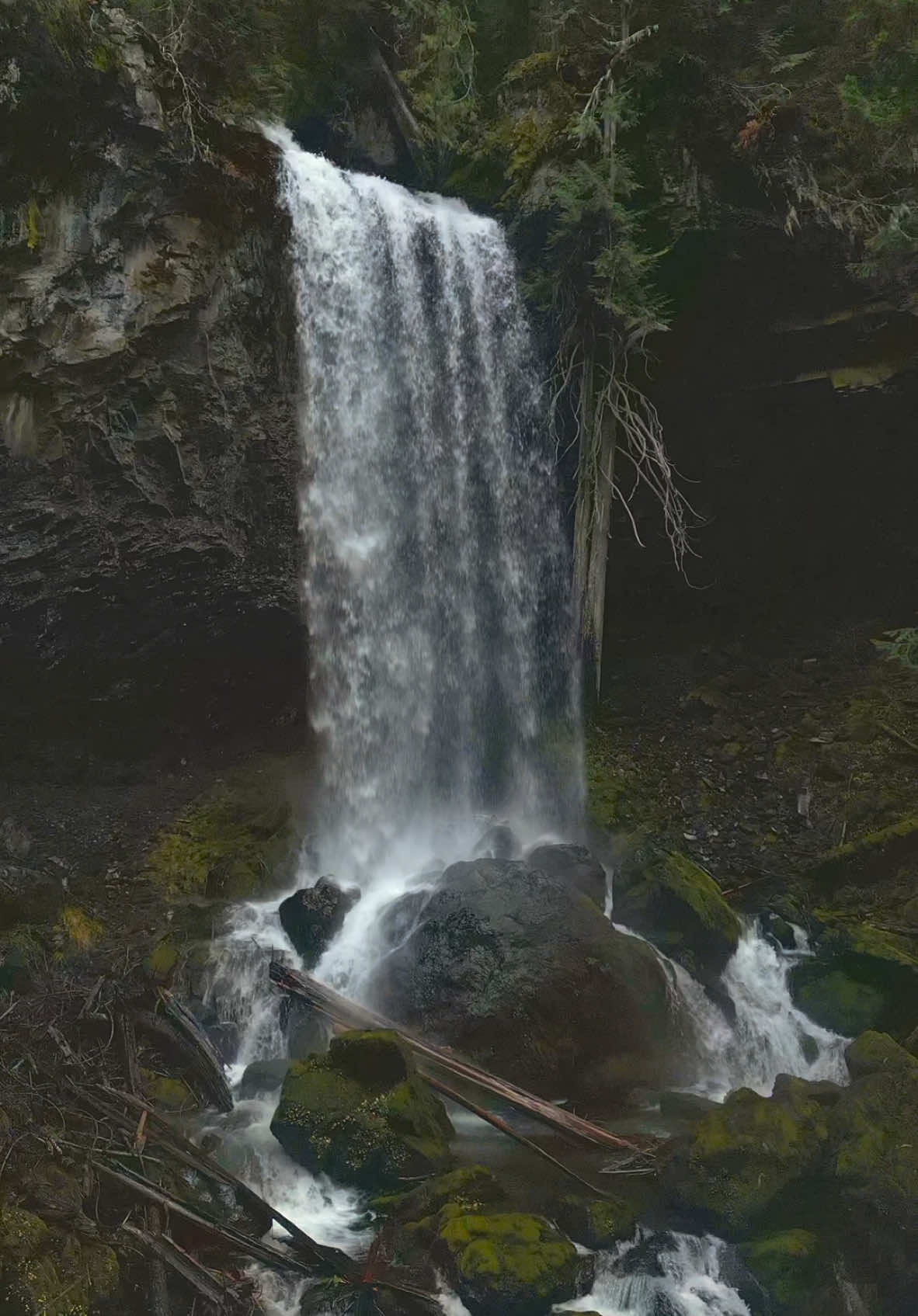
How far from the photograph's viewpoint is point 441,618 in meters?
10.7

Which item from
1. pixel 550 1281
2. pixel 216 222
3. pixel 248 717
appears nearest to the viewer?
pixel 550 1281

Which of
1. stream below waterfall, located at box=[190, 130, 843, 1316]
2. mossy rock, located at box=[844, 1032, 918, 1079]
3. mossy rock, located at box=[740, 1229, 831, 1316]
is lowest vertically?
mossy rock, located at box=[740, 1229, 831, 1316]

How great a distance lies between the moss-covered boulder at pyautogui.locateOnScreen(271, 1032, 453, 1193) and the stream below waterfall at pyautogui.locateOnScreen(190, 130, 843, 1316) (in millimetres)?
3894

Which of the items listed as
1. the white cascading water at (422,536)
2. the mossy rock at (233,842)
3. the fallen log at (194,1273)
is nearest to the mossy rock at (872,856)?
the white cascading water at (422,536)

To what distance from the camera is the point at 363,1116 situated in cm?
548

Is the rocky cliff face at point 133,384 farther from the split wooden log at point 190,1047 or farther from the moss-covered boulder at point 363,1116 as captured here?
the moss-covered boulder at point 363,1116

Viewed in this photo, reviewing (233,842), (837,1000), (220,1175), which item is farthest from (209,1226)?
(233,842)

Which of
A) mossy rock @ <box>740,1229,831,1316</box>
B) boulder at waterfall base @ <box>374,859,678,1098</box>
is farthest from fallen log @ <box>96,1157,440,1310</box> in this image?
boulder at waterfall base @ <box>374,859,678,1098</box>

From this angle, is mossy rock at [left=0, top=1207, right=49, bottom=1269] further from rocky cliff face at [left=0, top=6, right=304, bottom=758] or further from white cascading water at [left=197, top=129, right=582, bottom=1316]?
rocky cliff face at [left=0, top=6, right=304, bottom=758]

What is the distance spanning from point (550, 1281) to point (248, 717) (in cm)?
771

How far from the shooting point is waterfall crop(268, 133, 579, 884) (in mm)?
10430

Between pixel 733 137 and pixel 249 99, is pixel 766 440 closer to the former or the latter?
pixel 733 137

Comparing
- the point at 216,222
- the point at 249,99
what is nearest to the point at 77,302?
the point at 216,222

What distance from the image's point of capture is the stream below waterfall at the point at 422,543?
1037 cm
